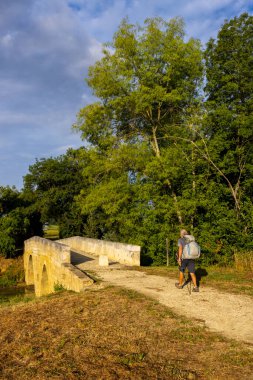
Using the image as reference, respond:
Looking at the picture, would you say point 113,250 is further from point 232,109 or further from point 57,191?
point 57,191

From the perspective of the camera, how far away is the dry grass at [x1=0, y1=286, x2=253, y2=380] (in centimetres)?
388

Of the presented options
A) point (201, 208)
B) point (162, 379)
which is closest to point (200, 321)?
point (162, 379)

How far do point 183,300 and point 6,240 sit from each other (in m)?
22.8

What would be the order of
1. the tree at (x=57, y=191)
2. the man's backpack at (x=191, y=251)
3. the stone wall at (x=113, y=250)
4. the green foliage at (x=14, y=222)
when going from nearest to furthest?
the man's backpack at (x=191, y=251) → the stone wall at (x=113, y=250) → the green foliage at (x=14, y=222) → the tree at (x=57, y=191)

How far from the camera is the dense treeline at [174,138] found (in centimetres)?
1564

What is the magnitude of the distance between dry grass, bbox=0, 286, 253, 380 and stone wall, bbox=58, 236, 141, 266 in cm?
619

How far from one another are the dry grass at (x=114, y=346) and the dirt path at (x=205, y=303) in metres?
0.37

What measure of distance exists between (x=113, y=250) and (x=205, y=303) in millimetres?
8080

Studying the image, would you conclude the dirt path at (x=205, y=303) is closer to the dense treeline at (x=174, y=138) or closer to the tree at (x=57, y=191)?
the dense treeline at (x=174, y=138)

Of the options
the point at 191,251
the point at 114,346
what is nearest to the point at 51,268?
the point at 191,251

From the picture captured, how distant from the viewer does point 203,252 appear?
15.5 meters

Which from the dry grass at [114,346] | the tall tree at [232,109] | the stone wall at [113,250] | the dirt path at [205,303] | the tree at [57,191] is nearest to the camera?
the dry grass at [114,346]

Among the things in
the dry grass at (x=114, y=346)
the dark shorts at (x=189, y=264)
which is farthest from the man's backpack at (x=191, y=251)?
the dry grass at (x=114, y=346)

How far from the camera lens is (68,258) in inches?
487
